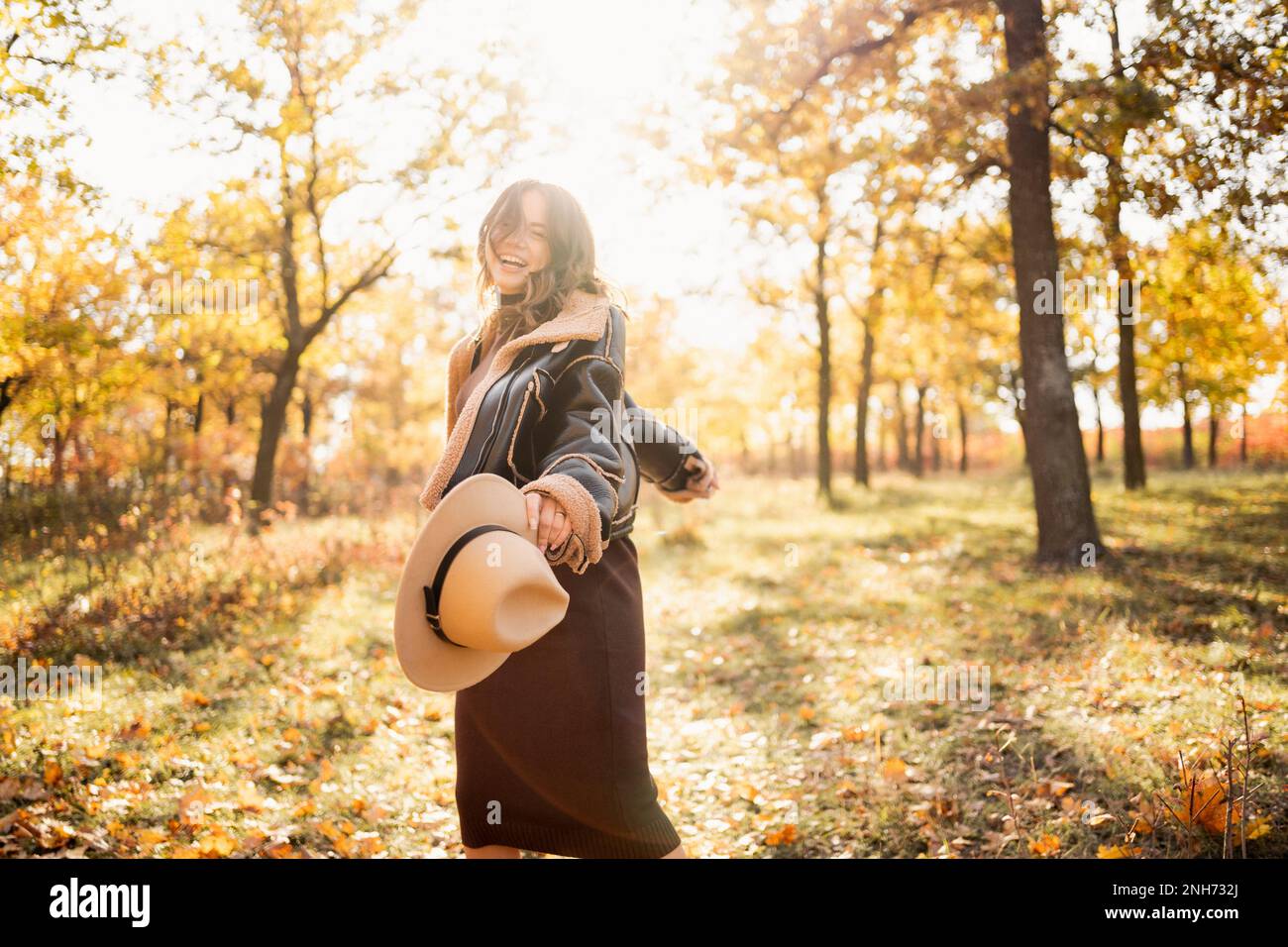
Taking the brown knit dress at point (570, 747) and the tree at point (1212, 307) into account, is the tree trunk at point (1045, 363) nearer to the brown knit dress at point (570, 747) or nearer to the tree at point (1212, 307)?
the tree at point (1212, 307)

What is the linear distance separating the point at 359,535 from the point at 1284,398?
52.9 ft

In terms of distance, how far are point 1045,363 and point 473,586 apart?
25.8 feet

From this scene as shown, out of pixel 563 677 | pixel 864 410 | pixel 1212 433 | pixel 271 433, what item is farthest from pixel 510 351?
pixel 1212 433

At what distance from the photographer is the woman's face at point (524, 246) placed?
2.52 meters

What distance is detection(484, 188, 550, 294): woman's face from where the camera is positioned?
99.1 inches

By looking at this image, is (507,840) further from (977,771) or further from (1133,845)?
(977,771)

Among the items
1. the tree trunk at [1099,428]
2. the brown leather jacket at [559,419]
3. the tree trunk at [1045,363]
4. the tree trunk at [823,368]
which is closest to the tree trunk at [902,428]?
the tree trunk at [1099,428]

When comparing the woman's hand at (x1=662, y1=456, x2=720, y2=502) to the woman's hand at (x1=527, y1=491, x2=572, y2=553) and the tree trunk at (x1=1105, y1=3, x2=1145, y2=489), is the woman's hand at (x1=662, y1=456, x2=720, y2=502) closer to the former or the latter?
the woman's hand at (x1=527, y1=491, x2=572, y2=553)

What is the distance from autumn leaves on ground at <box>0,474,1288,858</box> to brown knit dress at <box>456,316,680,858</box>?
1641mm

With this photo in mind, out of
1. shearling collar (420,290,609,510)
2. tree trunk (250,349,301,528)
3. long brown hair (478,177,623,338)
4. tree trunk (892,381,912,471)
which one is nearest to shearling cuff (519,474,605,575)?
shearling collar (420,290,609,510)

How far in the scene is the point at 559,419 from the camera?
2.36 meters

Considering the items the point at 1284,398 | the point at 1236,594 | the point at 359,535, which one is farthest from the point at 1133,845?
the point at 1284,398

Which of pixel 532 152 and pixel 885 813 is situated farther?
pixel 532 152
